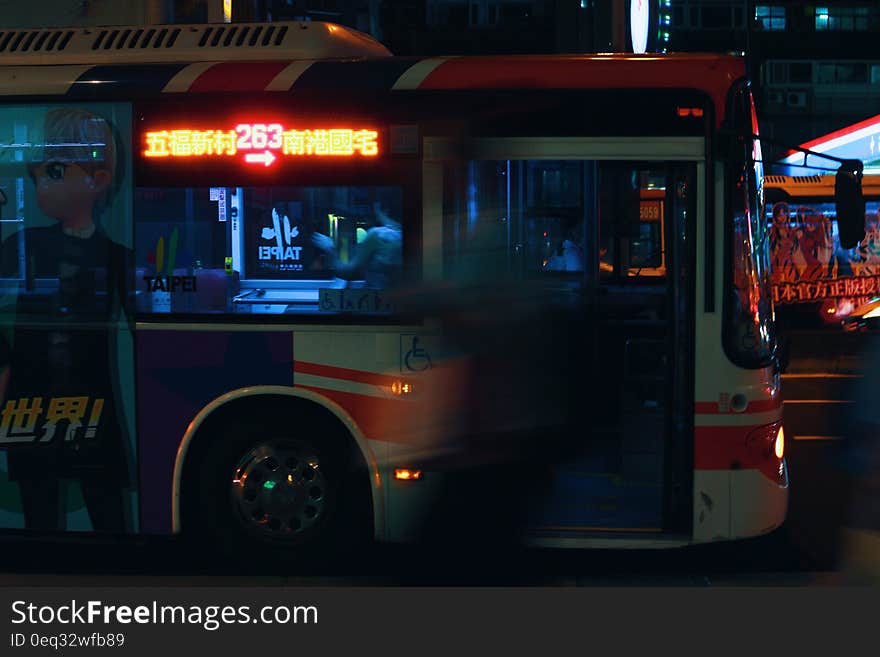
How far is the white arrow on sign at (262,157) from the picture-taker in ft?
18.7

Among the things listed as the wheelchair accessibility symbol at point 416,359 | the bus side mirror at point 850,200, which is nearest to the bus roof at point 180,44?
the wheelchair accessibility symbol at point 416,359

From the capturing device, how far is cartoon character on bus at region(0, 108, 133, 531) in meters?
5.81

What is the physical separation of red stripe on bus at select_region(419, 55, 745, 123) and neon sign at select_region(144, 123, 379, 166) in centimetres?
50

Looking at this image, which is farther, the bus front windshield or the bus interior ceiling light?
the bus interior ceiling light

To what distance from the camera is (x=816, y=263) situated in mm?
17656

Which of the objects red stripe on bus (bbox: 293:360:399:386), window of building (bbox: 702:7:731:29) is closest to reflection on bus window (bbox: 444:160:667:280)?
red stripe on bus (bbox: 293:360:399:386)

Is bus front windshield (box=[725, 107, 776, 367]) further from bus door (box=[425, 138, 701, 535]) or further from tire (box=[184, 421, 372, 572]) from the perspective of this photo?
tire (box=[184, 421, 372, 572])

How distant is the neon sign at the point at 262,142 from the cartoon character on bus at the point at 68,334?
1.06 ft

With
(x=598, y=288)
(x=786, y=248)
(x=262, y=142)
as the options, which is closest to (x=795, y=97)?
(x=786, y=248)

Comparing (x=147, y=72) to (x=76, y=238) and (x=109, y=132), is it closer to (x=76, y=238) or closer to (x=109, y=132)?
(x=109, y=132)

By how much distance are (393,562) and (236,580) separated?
941 millimetres

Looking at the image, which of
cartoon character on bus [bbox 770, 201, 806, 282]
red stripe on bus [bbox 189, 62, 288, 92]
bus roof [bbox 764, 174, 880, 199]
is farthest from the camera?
bus roof [bbox 764, 174, 880, 199]

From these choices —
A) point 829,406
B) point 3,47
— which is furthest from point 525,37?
point 3,47

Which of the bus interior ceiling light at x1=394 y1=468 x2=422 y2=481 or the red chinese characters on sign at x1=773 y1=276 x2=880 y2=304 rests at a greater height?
the red chinese characters on sign at x1=773 y1=276 x2=880 y2=304
